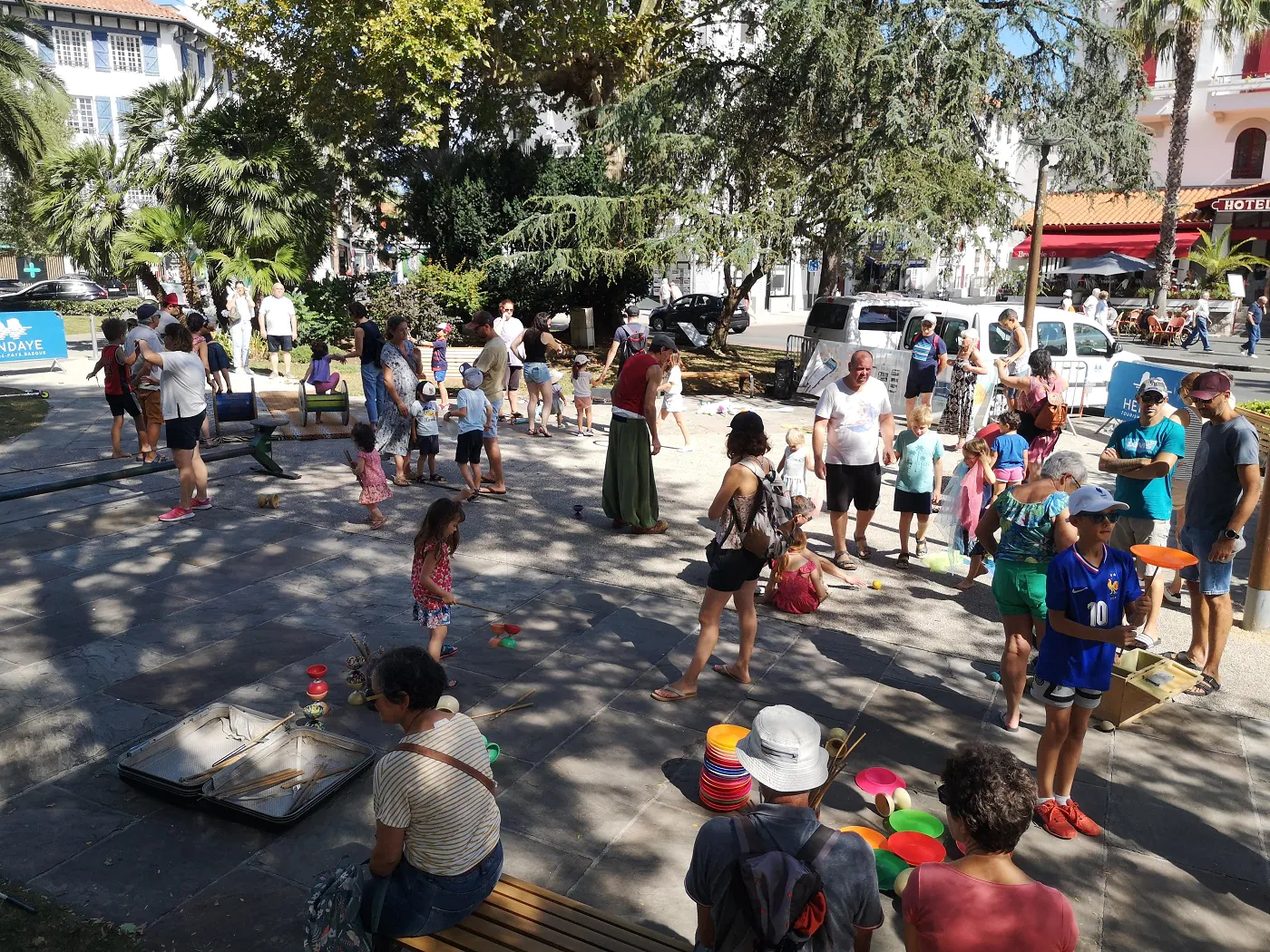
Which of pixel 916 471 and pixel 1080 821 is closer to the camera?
pixel 1080 821

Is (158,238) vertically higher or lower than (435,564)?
higher

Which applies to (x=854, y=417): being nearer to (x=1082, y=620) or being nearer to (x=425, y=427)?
(x=1082, y=620)

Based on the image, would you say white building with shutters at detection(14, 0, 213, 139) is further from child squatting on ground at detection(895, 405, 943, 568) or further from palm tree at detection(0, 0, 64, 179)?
child squatting on ground at detection(895, 405, 943, 568)

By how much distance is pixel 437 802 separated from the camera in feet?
10.2

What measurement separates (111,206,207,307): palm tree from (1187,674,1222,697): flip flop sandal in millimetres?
19603

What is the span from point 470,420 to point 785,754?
684cm

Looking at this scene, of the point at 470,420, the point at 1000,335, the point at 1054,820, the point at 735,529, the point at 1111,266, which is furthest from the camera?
the point at 1111,266

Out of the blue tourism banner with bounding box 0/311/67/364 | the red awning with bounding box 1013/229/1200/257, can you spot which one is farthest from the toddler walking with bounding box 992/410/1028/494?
the red awning with bounding box 1013/229/1200/257

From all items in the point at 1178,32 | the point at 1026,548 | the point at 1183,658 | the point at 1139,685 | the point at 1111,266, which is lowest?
the point at 1183,658

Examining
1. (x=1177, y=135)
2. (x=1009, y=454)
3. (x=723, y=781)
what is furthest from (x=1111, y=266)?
(x=723, y=781)

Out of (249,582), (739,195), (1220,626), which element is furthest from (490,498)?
(739,195)

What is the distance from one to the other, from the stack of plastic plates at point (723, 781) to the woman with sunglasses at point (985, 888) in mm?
1932

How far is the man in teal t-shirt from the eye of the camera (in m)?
6.25

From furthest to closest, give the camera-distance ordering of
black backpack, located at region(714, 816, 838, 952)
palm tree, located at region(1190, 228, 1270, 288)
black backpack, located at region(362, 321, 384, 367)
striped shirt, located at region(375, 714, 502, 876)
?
palm tree, located at region(1190, 228, 1270, 288), black backpack, located at region(362, 321, 384, 367), striped shirt, located at region(375, 714, 502, 876), black backpack, located at region(714, 816, 838, 952)
